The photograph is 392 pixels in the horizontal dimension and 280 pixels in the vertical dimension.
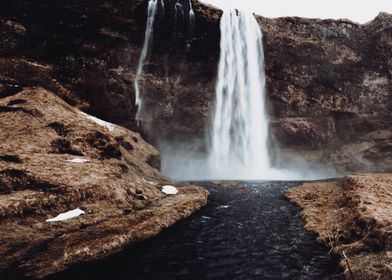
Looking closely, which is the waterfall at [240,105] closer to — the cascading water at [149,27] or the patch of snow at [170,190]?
the cascading water at [149,27]

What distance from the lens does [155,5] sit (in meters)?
34.1

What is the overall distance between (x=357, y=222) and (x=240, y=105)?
27.6m

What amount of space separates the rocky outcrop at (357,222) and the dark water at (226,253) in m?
0.59

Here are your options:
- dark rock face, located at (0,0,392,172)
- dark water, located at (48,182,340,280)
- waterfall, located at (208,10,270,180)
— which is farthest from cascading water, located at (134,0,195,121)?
dark water, located at (48,182,340,280)

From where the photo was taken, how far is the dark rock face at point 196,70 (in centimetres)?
3059

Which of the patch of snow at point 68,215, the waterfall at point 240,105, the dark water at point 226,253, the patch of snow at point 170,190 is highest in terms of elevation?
the waterfall at point 240,105

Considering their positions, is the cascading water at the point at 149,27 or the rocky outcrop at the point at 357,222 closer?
the rocky outcrop at the point at 357,222

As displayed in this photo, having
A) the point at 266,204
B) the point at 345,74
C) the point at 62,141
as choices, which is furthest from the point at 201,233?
the point at 345,74

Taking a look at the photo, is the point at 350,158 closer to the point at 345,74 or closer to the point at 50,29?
the point at 345,74

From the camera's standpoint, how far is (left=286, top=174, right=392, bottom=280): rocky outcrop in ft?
32.4

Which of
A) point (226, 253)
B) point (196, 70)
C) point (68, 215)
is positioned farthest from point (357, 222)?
point (196, 70)

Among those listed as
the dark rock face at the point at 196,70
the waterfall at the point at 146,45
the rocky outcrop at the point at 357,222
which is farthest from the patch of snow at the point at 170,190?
the waterfall at the point at 146,45

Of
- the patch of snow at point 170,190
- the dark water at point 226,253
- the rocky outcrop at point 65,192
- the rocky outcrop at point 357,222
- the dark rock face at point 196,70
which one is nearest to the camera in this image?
the rocky outcrop at point 357,222

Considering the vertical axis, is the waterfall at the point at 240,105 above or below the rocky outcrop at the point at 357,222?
above
